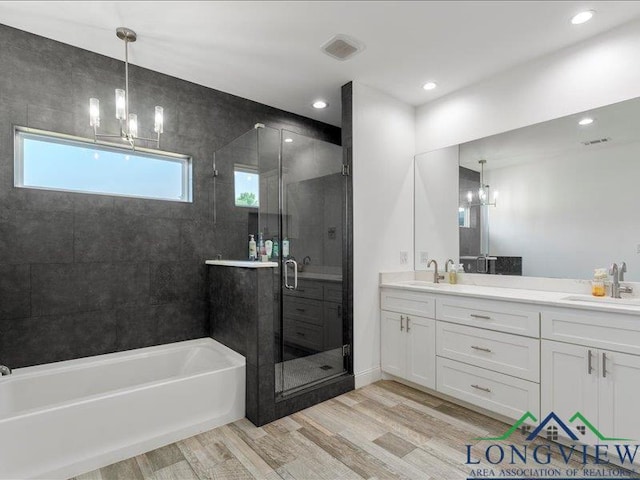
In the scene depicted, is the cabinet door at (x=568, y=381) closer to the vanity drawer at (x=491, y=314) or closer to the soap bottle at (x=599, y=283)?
the vanity drawer at (x=491, y=314)

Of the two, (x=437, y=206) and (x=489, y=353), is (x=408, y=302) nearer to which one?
(x=489, y=353)

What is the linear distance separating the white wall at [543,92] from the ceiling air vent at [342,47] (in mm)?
1182

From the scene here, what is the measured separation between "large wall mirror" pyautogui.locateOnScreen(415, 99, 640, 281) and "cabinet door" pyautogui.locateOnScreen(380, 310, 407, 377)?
675 mm

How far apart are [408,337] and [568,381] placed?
3.74ft

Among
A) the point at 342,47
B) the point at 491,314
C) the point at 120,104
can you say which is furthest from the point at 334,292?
the point at 120,104

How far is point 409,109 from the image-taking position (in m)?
3.40

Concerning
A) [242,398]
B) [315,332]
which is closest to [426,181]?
[315,332]

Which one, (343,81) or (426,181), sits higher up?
(343,81)

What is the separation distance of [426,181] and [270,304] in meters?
2.03

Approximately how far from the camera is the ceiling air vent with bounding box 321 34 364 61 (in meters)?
2.33

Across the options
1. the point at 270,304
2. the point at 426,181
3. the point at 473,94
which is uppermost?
the point at 473,94

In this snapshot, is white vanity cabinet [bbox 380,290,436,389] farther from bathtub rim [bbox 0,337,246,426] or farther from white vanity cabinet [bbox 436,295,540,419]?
bathtub rim [bbox 0,337,246,426]

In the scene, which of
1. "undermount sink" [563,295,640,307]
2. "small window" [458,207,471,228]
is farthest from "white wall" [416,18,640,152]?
"undermount sink" [563,295,640,307]

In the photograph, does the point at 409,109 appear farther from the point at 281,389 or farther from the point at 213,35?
the point at 281,389
